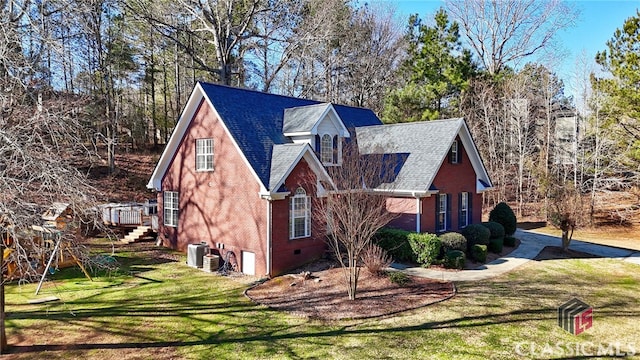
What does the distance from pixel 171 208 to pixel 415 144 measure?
1294 centimetres

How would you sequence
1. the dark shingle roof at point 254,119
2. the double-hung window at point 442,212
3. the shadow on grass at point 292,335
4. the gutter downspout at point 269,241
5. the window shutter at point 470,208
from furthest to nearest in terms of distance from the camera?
1. the window shutter at point 470,208
2. the double-hung window at point 442,212
3. the dark shingle roof at point 254,119
4. the gutter downspout at point 269,241
5. the shadow on grass at point 292,335

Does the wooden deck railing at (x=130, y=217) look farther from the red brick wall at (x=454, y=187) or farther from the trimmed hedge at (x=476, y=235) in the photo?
the trimmed hedge at (x=476, y=235)

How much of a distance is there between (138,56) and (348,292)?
116ft

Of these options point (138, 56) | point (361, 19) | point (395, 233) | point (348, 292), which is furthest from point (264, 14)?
point (348, 292)

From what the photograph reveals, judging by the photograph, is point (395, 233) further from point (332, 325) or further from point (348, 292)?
point (332, 325)

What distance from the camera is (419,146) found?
20.7m

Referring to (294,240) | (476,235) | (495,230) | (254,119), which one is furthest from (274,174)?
(495,230)

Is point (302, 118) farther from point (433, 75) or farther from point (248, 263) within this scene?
point (433, 75)

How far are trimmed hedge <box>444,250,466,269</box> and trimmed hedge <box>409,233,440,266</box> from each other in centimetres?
45

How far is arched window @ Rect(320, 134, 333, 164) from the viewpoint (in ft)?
63.5

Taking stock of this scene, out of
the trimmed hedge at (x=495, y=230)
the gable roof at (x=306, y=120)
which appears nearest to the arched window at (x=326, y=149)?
the gable roof at (x=306, y=120)

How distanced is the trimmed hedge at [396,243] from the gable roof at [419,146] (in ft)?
7.05

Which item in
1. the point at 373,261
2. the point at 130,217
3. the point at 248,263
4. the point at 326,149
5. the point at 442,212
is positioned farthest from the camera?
the point at 130,217

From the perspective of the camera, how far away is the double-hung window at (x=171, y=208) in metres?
20.3
